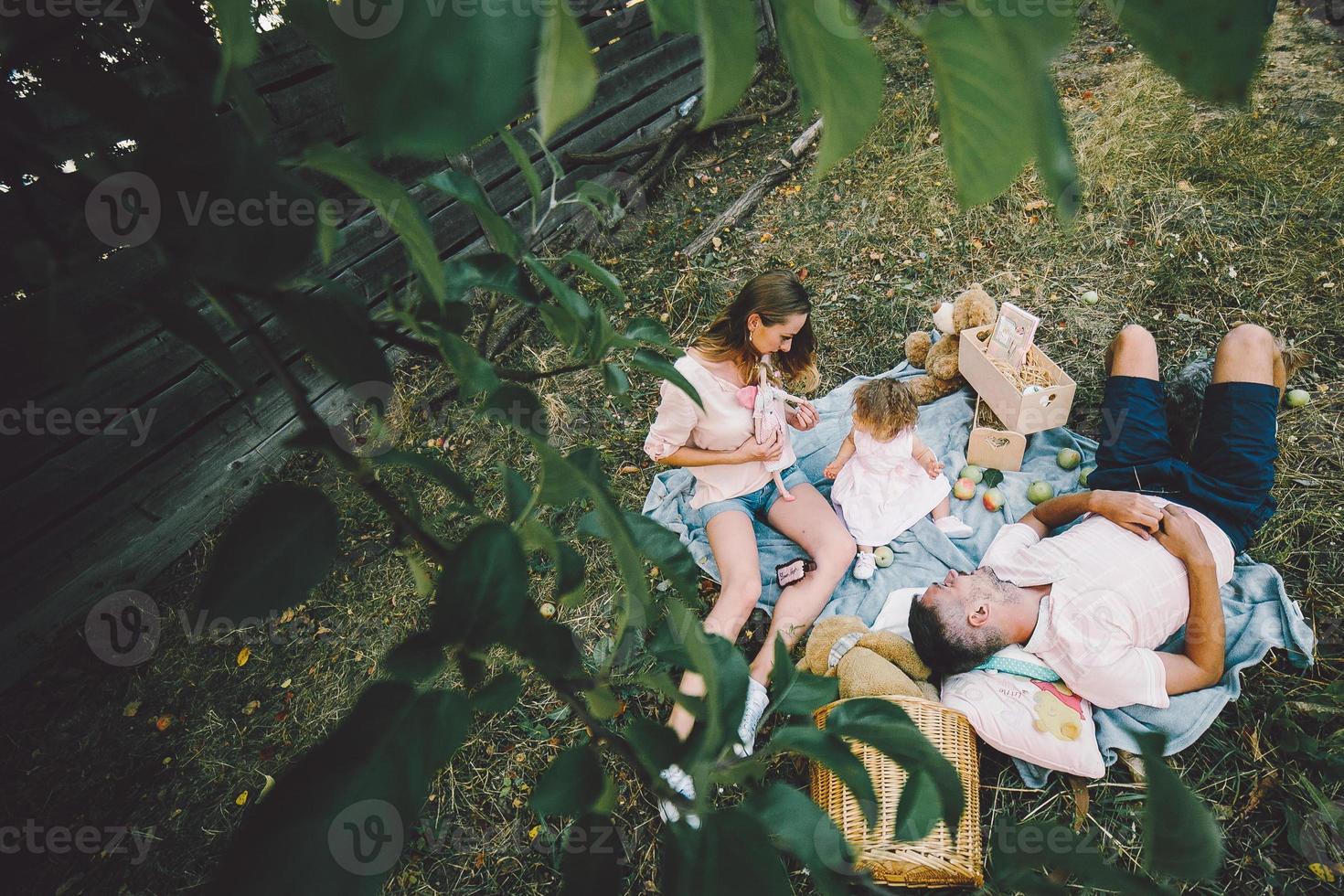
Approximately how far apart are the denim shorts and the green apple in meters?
0.89

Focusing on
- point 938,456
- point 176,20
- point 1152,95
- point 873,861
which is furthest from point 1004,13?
point 1152,95

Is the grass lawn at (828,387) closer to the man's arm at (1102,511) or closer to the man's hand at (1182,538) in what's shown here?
the man's hand at (1182,538)

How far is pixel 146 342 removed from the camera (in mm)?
2805

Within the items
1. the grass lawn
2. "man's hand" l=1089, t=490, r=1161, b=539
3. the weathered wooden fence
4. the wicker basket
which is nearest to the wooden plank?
the weathered wooden fence

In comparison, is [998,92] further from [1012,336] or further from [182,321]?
[1012,336]

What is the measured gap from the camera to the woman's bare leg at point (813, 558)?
246cm

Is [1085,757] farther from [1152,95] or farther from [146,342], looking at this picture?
→ [1152,95]

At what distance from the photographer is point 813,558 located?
8.81ft

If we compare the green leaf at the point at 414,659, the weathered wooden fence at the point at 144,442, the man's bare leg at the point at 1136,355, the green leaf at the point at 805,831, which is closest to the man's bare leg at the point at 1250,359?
the man's bare leg at the point at 1136,355

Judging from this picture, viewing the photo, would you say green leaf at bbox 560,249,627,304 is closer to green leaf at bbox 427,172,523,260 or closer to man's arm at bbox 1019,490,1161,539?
green leaf at bbox 427,172,523,260

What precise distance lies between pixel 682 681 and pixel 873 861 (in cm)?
71

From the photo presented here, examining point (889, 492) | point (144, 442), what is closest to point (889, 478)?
point (889, 492)

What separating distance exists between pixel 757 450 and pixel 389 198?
7.88 ft

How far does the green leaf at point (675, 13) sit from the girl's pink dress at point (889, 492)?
2.54m
